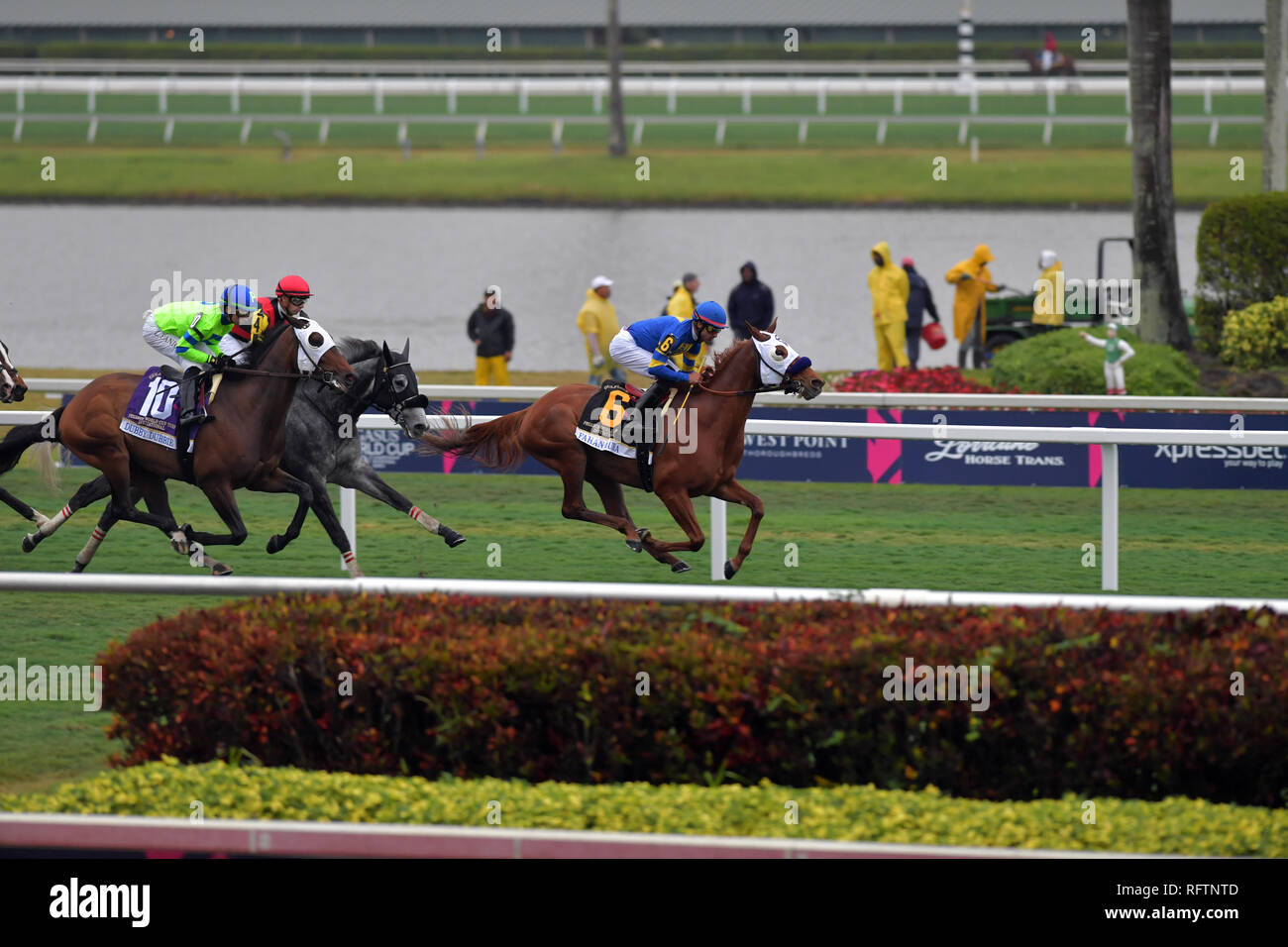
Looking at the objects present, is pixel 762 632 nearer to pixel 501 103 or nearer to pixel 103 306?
pixel 103 306

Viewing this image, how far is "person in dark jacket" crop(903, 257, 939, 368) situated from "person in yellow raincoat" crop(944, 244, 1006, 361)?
251 mm

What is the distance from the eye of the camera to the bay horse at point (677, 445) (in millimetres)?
8023

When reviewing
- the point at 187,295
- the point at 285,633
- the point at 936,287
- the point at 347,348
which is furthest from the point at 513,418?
the point at 936,287

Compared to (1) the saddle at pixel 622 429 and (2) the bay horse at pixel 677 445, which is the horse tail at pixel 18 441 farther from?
(1) the saddle at pixel 622 429

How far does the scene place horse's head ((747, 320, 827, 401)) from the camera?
7.89 m

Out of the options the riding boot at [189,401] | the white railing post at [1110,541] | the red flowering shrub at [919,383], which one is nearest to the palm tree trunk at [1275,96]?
the red flowering shrub at [919,383]

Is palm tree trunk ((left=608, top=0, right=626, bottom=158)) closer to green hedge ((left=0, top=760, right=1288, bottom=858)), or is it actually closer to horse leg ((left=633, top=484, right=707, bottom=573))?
horse leg ((left=633, top=484, right=707, bottom=573))

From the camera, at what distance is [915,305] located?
53.7ft

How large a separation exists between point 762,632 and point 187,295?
17669mm

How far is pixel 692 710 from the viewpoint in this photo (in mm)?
4391

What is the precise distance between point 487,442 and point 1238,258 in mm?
7824

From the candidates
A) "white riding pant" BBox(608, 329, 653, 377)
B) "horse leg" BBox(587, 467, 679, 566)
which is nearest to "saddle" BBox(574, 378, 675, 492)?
"white riding pant" BBox(608, 329, 653, 377)

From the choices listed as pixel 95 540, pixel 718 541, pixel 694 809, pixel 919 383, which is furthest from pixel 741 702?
pixel 919 383

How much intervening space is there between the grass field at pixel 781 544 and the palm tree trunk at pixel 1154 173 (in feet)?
13.3
